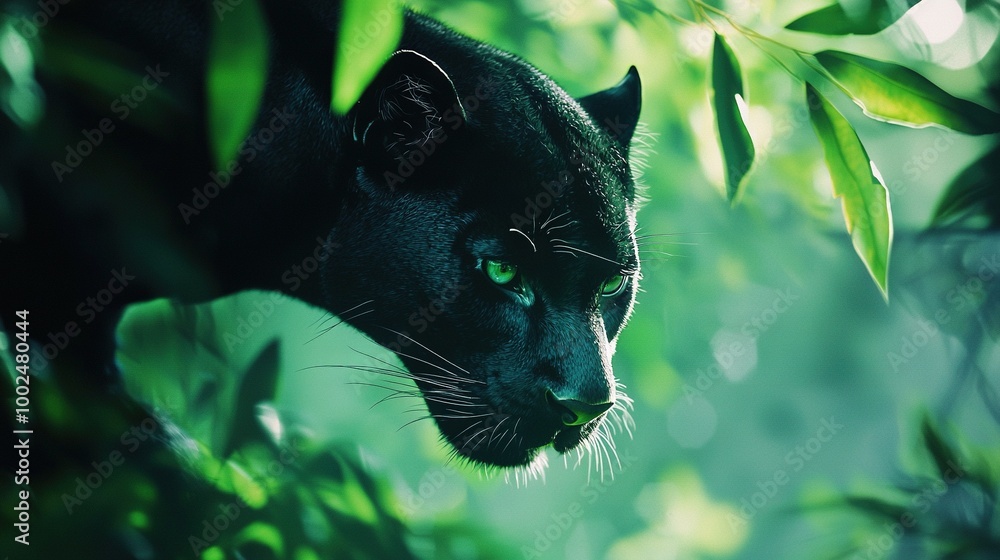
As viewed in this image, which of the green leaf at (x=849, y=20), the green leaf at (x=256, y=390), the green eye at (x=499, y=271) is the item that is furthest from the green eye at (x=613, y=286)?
the green leaf at (x=256, y=390)

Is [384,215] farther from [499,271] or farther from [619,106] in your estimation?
[619,106]

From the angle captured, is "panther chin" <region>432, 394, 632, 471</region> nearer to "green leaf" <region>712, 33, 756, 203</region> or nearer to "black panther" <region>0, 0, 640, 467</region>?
"black panther" <region>0, 0, 640, 467</region>

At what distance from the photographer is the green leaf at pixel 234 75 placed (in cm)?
68

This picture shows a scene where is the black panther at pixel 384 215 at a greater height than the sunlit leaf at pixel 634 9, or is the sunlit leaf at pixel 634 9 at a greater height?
the sunlit leaf at pixel 634 9

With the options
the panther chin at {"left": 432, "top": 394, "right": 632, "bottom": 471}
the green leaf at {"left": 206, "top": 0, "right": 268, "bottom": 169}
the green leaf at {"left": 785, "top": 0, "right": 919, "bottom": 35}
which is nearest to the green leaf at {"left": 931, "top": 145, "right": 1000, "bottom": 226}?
the green leaf at {"left": 785, "top": 0, "right": 919, "bottom": 35}

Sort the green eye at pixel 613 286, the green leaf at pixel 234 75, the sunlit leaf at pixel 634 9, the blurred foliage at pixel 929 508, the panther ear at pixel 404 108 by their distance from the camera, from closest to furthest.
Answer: the green leaf at pixel 234 75, the panther ear at pixel 404 108, the green eye at pixel 613 286, the sunlit leaf at pixel 634 9, the blurred foliage at pixel 929 508

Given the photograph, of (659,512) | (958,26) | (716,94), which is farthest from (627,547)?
(958,26)

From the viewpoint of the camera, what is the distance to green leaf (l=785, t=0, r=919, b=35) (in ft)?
3.22

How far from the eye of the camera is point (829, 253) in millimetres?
1478

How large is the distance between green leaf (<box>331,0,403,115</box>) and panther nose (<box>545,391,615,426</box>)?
0.45 metres

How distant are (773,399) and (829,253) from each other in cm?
31

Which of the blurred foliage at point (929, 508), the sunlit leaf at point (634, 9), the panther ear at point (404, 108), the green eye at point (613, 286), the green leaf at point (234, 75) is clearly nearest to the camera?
the green leaf at point (234, 75)

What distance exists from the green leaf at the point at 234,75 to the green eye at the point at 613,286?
547mm

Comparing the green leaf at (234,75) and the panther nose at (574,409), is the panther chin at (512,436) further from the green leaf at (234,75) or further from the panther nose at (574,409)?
the green leaf at (234,75)
